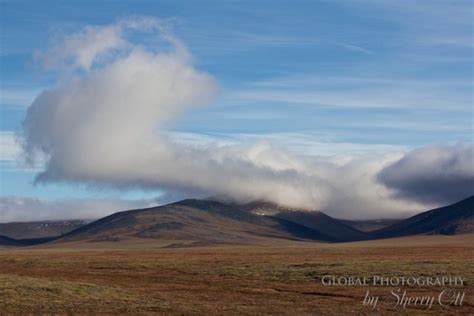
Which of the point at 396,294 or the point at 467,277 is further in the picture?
the point at 467,277

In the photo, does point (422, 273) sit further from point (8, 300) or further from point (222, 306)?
point (8, 300)

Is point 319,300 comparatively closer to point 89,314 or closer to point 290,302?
point 290,302

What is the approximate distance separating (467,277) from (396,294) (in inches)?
569

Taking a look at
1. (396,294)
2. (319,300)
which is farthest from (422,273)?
(319,300)

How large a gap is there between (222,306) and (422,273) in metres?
30.3

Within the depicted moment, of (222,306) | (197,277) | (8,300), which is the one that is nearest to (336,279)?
(197,277)

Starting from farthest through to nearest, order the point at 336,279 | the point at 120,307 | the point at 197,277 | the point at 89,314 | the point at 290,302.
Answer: the point at 197,277 → the point at 336,279 → the point at 290,302 → the point at 120,307 → the point at 89,314

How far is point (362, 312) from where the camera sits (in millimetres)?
41531

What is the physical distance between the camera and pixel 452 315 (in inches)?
1615

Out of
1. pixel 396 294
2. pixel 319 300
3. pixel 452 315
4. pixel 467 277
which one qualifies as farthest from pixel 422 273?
pixel 452 315

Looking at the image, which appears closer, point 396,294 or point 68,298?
point 68,298

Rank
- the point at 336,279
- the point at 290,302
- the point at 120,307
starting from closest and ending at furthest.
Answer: the point at 120,307 → the point at 290,302 → the point at 336,279

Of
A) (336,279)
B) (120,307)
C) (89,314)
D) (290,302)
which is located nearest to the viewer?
(89,314)

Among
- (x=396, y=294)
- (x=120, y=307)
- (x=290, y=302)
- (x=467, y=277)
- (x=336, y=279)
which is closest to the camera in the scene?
(x=120, y=307)
